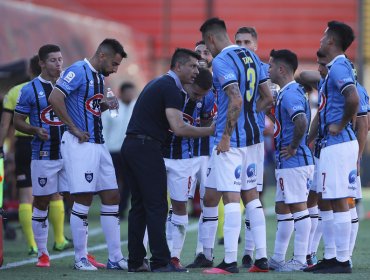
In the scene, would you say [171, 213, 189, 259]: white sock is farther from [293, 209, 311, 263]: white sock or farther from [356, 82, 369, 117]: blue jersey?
[356, 82, 369, 117]: blue jersey

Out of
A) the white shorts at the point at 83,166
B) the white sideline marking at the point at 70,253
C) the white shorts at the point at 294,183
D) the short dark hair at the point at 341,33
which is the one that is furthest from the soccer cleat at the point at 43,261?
the short dark hair at the point at 341,33

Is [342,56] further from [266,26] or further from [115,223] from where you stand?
[266,26]

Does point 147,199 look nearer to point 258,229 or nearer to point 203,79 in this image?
point 258,229

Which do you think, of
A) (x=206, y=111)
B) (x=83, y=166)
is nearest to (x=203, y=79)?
(x=206, y=111)

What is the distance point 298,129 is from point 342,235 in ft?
3.65

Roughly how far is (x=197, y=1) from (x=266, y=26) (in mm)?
2496

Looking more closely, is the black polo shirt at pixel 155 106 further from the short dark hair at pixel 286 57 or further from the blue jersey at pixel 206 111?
the blue jersey at pixel 206 111

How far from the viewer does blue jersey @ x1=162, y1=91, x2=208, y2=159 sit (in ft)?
37.0

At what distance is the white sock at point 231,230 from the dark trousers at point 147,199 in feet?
1.98

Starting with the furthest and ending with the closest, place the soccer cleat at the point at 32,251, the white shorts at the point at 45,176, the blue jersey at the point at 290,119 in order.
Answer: the soccer cleat at the point at 32,251
the white shorts at the point at 45,176
the blue jersey at the point at 290,119

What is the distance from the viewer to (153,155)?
403 inches

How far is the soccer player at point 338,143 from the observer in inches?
391

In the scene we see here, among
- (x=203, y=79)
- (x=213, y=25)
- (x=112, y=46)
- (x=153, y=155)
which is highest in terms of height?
(x=213, y=25)

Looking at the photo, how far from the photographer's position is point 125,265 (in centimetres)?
1072
